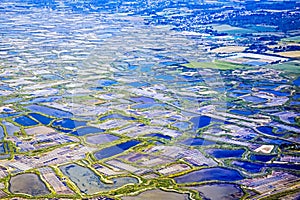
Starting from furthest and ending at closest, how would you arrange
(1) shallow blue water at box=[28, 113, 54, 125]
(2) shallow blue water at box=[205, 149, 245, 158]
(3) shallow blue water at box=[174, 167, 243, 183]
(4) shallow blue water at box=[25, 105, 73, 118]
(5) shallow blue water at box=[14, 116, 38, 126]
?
(4) shallow blue water at box=[25, 105, 73, 118]
(1) shallow blue water at box=[28, 113, 54, 125]
(5) shallow blue water at box=[14, 116, 38, 126]
(2) shallow blue water at box=[205, 149, 245, 158]
(3) shallow blue water at box=[174, 167, 243, 183]

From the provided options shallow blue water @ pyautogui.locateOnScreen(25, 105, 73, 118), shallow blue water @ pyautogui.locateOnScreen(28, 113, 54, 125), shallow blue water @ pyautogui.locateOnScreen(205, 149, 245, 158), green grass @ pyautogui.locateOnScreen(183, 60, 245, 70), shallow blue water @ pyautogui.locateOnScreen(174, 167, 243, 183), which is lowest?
green grass @ pyautogui.locateOnScreen(183, 60, 245, 70)

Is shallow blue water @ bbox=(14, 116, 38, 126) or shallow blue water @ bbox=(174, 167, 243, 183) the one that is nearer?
shallow blue water @ bbox=(174, 167, 243, 183)

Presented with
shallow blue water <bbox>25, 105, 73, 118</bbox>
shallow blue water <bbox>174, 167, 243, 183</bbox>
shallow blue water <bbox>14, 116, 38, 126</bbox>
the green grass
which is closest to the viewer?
shallow blue water <bbox>174, 167, 243, 183</bbox>

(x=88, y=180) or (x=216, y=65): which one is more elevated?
(x=88, y=180)

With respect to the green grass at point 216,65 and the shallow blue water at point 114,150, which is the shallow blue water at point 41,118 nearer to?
the shallow blue water at point 114,150

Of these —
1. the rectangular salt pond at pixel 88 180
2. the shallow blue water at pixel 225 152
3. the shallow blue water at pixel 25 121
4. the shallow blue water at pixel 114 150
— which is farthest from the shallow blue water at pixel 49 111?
the shallow blue water at pixel 225 152

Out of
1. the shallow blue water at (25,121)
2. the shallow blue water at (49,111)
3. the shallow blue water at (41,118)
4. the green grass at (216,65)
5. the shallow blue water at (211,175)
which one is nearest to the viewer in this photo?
the shallow blue water at (211,175)

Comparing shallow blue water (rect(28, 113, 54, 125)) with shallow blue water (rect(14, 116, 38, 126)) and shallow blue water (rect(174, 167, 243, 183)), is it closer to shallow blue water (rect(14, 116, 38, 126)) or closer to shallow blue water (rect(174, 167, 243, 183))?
shallow blue water (rect(14, 116, 38, 126))

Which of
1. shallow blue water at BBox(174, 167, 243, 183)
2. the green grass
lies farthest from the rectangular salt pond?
the green grass

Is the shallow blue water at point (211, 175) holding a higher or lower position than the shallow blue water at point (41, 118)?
higher

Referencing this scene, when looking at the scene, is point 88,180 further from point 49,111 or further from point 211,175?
point 49,111

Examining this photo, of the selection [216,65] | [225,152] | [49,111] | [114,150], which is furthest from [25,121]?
[216,65]
